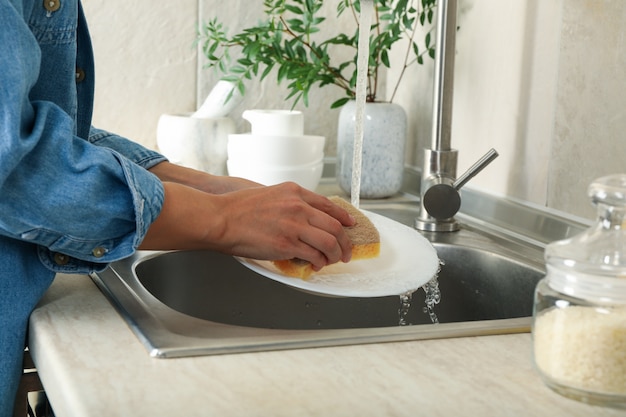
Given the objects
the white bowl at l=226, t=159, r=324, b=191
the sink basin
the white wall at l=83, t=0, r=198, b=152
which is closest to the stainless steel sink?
the sink basin

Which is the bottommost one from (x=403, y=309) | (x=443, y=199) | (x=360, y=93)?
(x=403, y=309)

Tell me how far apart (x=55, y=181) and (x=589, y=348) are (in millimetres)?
435

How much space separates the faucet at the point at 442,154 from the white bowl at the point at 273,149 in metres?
0.23

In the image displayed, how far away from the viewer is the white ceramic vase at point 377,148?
4.99 feet

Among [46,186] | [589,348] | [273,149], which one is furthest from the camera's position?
[273,149]

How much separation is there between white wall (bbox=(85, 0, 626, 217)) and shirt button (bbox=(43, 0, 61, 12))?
2.12 ft

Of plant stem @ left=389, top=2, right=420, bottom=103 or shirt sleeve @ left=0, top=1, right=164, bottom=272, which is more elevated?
plant stem @ left=389, top=2, right=420, bottom=103

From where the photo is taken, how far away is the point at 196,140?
5.20 ft

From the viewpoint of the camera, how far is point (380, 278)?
0.99 m

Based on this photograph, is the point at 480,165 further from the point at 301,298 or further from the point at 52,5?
the point at 52,5

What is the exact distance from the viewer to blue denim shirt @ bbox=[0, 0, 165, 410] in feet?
2.41

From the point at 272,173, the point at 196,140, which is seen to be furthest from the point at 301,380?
the point at 196,140

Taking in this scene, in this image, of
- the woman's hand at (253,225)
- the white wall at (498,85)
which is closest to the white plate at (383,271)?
the woman's hand at (253,225)

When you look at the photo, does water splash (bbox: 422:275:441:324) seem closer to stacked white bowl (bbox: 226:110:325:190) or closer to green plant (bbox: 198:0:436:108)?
stacked white bowl (bbox: 226:110:325:190)
